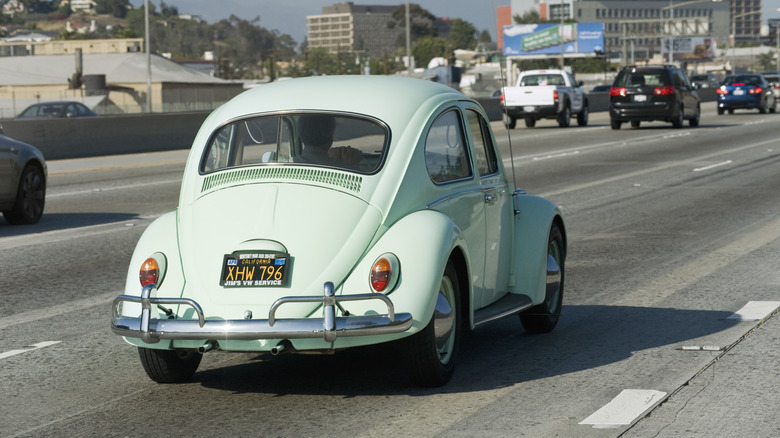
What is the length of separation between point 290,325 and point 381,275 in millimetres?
512

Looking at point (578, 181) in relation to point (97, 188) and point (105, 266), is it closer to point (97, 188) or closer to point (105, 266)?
point (97, 188)

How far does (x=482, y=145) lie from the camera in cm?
780

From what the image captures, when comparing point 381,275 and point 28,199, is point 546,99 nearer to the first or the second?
point 28,199

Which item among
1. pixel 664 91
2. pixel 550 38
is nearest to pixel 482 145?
pixel 664 91

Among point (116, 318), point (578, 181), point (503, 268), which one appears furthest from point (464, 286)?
point (578, 181)

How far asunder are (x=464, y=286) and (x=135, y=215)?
10035mm

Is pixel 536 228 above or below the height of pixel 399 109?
below

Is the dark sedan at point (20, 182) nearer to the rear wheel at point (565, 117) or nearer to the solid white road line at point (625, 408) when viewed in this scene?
the solid white road line at point (625, 408)

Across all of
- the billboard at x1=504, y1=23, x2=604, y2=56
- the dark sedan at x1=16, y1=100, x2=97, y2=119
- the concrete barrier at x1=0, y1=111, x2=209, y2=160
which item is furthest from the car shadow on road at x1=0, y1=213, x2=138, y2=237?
the billboard at x1=504, y1=23, x2=604, y2=56

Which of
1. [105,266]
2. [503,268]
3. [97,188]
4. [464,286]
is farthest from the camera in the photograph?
[97,188]

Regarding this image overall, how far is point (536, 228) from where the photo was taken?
26.0 feet

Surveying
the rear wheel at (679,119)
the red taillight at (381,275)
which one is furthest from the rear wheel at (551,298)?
the rear wheel at (679,119)

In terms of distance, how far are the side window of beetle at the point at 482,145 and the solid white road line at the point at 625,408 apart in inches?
69.0

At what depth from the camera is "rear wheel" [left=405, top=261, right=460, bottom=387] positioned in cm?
631
